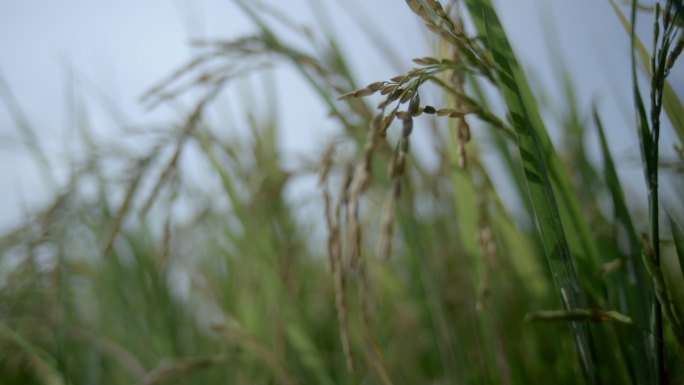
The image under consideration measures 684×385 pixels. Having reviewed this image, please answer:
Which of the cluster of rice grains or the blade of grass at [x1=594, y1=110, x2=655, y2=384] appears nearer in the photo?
the cluster of rice grains

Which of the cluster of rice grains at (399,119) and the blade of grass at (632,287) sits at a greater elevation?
the cluster of rice grains at (399,119)

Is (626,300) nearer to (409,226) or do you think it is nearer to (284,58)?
(409,226)

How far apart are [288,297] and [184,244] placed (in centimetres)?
79

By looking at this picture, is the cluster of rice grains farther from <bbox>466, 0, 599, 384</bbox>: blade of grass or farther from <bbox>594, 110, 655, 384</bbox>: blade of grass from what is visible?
<bbox>594, 110, 655, 384</bbox>: blade of grass

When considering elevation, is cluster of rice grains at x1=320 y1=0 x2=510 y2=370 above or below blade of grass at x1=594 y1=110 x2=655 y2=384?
above

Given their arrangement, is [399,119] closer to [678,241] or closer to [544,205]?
[544,205]

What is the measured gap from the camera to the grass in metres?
0.49

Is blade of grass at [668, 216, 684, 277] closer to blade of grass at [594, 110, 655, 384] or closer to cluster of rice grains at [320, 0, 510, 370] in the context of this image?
blade of grass at [594, 110, 655, 384]

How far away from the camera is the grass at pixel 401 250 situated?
489 millimetres

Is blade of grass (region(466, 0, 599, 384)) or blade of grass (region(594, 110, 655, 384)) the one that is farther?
blade of grass (region(594, 110, 655, 384))

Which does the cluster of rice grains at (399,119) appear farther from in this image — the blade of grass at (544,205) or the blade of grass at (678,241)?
the blade of grass at (678,241)

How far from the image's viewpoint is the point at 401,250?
1517 mm

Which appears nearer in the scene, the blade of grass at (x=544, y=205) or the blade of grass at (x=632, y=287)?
the blade of grass at (x=544, y=205)

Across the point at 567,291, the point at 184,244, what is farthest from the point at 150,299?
the point at 567,291
